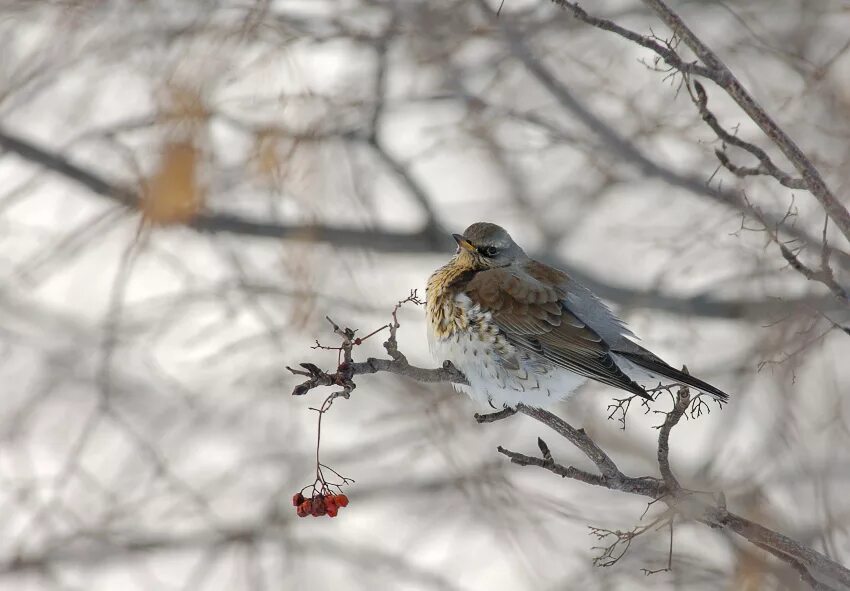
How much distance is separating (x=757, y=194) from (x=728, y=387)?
1.84 m

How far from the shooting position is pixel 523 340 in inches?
185

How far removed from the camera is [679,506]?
3168 millimetres

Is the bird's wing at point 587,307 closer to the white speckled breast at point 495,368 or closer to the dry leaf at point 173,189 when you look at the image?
the white speckled breast at point 495,368

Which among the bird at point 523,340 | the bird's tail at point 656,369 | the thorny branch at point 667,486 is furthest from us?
the bird at point 523,340

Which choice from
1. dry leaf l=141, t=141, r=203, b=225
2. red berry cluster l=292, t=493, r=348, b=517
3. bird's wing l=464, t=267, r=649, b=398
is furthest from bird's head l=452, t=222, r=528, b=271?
dry leaf l=141, t=141, r=203, b=225

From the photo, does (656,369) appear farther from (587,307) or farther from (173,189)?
(173,189)

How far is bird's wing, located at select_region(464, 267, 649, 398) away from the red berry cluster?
1.41 meters

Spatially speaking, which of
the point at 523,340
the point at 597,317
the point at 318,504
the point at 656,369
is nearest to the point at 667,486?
the point at 656,369

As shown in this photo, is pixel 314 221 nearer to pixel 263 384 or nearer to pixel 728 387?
pixel 263 384

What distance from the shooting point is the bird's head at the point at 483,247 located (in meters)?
5.09

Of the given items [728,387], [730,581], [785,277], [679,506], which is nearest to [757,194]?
[785,277]

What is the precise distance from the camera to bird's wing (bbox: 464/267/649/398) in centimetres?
456

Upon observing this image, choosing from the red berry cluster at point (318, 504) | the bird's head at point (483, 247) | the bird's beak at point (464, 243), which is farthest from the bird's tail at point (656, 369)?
the red berry cluster at point (318, 504)

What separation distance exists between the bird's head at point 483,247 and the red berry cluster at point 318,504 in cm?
180
